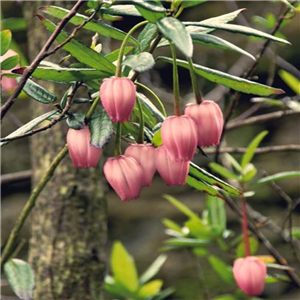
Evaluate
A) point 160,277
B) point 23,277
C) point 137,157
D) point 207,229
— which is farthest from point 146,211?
point 137,157

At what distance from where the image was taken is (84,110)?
1214 mm

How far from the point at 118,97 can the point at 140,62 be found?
1.6 inches

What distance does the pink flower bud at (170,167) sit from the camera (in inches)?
25.3

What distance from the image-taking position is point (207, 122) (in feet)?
2.07

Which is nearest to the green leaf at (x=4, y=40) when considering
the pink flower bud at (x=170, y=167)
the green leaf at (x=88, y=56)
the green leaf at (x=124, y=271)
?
the green leaf at (x=88, y=56)

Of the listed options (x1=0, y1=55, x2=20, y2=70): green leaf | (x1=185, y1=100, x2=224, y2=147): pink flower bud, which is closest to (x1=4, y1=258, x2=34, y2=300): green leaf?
(x1=0, y1=55, x2=20, y2=70): green leaf

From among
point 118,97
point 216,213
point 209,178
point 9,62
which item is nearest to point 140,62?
point 118,97

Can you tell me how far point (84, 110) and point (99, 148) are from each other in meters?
0.59

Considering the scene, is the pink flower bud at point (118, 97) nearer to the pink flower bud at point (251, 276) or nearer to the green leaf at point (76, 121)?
the green leaf at point (76, 121)

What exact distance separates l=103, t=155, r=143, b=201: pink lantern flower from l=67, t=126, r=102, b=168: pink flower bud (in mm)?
24

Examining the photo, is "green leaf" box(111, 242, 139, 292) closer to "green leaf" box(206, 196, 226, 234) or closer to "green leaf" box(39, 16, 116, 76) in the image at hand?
"green leaf" box(206, 196, 226, 234)

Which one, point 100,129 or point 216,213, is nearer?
point 100,129

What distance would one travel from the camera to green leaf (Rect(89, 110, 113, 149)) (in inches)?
24.7

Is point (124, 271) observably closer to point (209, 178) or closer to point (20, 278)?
point (20, 278)
